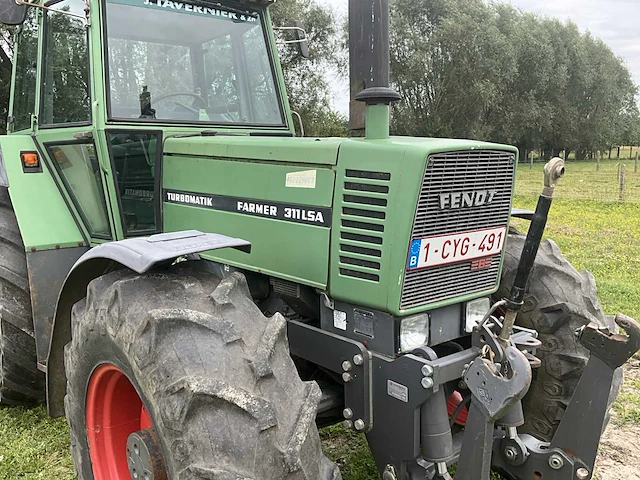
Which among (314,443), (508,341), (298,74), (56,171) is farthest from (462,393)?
(298,74)

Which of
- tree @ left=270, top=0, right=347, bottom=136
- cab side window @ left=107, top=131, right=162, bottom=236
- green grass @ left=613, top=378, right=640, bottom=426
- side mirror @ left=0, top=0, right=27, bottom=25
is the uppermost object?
tree @ left=270, top=0, right=347, bottom=136

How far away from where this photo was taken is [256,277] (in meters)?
3.12

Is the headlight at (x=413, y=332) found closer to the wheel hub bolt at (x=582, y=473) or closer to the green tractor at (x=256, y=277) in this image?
the green tractor at (x=256, y=277)

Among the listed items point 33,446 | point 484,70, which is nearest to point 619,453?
point 33,446

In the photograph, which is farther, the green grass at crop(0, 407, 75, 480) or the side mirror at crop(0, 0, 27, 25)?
the green grass at crop(0, 407, 75, 480)

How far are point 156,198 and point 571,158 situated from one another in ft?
173

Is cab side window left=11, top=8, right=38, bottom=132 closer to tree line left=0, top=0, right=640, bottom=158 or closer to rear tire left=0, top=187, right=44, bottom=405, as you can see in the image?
rear tire left=0, top=187, right=44, bottom=405

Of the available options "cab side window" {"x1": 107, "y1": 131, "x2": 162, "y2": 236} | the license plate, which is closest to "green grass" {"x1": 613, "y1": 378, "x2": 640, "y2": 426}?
the license plate

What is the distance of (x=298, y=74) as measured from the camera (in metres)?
18.9

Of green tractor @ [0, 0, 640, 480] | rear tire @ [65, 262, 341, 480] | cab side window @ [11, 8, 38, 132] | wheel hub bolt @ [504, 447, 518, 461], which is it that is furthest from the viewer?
cab side window @ [11, 8, 38, 132]

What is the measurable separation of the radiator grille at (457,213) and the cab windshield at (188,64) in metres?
1.66

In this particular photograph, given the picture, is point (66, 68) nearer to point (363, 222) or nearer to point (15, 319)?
point (15, 319)

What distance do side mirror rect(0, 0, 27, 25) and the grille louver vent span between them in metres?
2.10

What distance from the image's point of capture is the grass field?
11.4 ft
